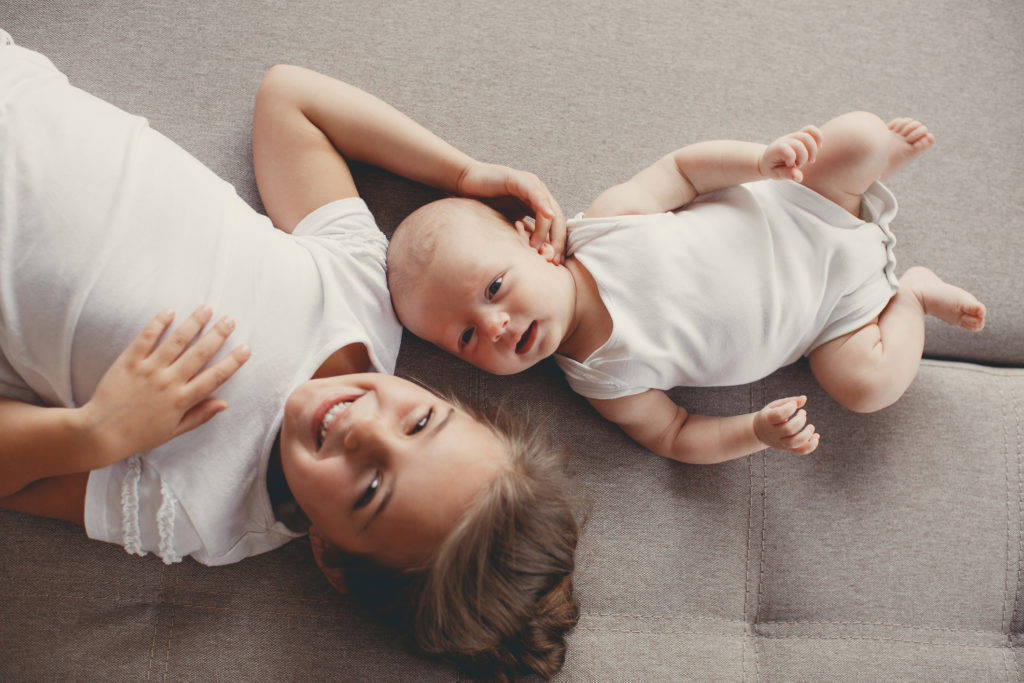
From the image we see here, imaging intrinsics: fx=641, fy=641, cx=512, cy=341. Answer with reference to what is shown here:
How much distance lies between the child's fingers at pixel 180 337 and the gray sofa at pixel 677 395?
1.26ft

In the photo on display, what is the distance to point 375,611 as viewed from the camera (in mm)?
1058

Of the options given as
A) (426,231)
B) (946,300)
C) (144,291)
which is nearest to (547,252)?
(426,231)

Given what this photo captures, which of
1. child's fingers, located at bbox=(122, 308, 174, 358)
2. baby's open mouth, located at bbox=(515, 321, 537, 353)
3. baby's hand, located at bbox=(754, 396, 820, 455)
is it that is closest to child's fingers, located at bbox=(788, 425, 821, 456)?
baby's hand, located at bbox=(754, 396, 820, 455)

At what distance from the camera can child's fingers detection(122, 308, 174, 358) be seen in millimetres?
879

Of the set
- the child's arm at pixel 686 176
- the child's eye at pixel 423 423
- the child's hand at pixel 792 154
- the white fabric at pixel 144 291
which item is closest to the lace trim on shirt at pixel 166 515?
the white fabric at pixel 144 291

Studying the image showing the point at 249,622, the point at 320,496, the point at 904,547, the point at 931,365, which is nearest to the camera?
the point at 320,496

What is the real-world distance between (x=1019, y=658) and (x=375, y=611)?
115cm

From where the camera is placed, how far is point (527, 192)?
1.12 meters

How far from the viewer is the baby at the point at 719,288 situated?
108 cm

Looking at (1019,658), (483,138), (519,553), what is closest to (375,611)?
(519,553)

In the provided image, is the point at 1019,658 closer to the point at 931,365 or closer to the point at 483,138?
the point at 931,365

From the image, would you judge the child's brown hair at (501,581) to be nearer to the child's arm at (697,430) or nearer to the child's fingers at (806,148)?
the child's arm at (697,430)

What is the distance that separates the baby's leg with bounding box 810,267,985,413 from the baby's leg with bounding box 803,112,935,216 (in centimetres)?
21

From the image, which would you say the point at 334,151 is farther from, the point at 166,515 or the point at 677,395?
the point at 677,395
